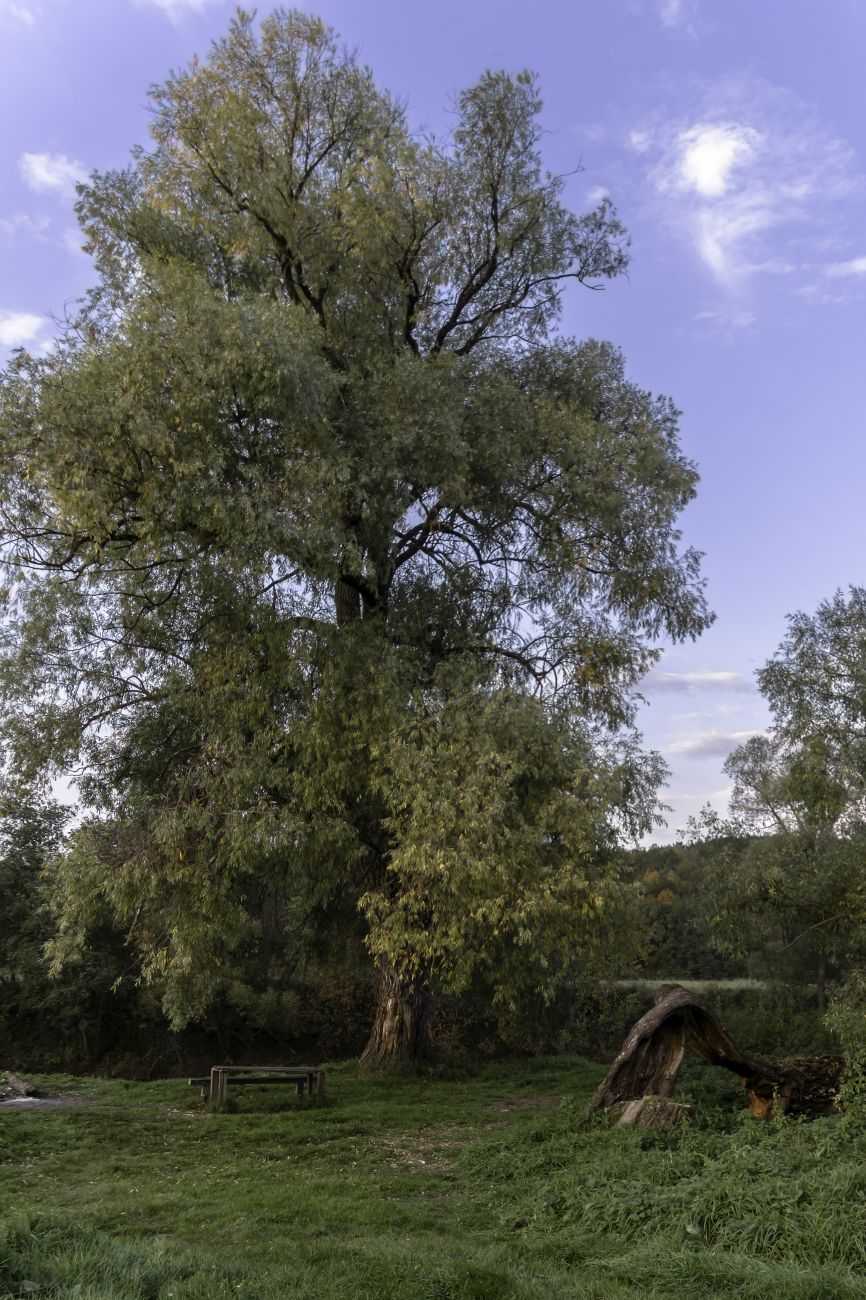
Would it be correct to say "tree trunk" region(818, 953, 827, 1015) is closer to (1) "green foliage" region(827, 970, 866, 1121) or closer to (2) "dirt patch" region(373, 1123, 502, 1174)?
(1) "green foliage" region(827, 970, 866, 1121)

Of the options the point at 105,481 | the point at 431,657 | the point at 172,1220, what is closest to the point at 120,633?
the point at 105,481

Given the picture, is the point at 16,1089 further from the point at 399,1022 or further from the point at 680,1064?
the point at 680,1064

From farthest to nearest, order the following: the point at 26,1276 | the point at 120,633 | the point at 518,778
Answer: the point at 120,633
the point at 518,778
the point at 26,1276

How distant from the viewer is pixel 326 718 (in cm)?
1233

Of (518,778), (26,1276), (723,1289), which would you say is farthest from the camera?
(518,778)

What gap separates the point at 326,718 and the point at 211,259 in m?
7.72

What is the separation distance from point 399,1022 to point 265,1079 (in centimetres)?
390

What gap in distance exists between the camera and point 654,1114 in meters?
8.77

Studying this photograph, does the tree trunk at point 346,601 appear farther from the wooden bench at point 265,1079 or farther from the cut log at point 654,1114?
the cut log at point 654,1114

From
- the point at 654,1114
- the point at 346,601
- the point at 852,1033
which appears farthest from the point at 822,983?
the point at 654,1114

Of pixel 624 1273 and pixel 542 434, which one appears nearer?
pixel 624 1273

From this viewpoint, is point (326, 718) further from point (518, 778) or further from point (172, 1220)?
point (172, 1220)

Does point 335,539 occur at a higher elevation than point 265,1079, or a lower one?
higher

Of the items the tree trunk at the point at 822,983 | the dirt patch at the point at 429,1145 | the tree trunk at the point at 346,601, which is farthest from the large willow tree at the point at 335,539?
the tree trunk at the point at 822,983
